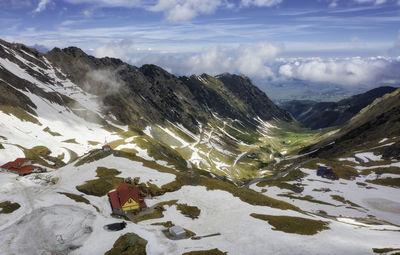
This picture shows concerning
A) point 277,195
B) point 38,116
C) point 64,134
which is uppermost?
point 38,116

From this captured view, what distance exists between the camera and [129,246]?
4469 cm

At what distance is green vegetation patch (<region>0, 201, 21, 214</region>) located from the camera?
5901cm

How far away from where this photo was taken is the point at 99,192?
7225 cm

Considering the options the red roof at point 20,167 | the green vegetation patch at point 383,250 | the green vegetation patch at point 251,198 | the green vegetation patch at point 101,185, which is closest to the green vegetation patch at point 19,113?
the red roof at point 20,167

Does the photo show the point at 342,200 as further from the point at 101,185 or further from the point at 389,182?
the point at 101,185

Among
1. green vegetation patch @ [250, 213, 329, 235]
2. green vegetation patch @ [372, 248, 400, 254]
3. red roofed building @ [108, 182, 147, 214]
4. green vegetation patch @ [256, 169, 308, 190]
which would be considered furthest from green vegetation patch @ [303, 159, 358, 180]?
red roofed building @ [108, 182, 147, 214]

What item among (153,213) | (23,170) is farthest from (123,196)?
(23,170)

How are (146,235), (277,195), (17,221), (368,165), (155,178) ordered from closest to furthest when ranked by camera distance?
(146,235) → (17,221) → (155,178) → (277,195) → (368,165)

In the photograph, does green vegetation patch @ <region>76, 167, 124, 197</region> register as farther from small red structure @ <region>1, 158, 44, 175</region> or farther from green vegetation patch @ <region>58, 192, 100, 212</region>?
small red structure @ <region>1, 158, 44, 175</region>

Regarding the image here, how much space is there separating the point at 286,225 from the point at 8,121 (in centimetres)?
17188

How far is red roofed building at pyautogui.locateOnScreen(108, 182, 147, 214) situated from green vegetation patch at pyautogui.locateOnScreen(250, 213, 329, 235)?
28.6m

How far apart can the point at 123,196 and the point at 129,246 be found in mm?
21342

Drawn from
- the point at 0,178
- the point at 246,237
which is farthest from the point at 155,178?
the point at 0,178

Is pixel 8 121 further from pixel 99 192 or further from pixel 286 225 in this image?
pixel 286 225
